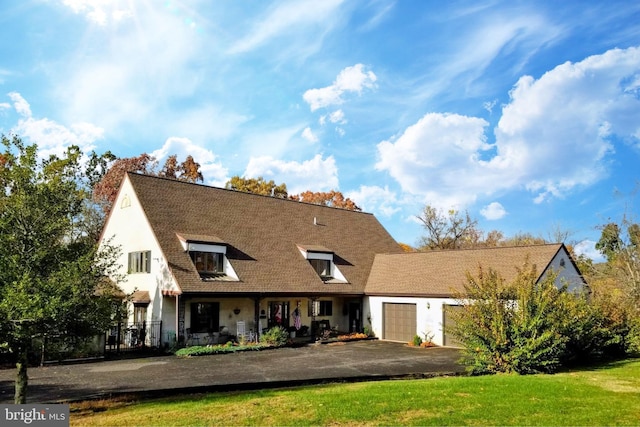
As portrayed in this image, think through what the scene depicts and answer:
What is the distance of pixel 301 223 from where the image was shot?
3200 centimetres

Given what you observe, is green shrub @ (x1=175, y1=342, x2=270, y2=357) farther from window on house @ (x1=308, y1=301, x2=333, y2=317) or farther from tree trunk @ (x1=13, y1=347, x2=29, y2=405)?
tree trunk @ (x1=13, y1=347, x2=29, y2=405)

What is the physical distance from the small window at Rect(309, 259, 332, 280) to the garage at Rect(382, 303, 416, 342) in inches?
151

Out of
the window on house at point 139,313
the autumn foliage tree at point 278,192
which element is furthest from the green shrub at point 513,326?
the autumn foliage tree at point 278,192

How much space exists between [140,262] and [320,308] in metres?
10.3

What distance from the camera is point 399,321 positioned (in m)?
27.8

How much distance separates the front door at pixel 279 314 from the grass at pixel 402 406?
13.4m

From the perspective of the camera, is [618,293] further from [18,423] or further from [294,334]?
[18,423]

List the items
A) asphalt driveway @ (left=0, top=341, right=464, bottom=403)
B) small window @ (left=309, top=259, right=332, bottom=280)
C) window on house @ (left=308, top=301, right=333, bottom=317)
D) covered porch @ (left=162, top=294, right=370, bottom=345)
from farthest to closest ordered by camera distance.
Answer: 1. small window @ (left=309, top=259, right=332, bottom=280)
2. window on house @ (left=308, top=301, right=333, bottom=317)
3. covered porch @ (left=162, top=294, right=370, bottom=345)
4. asphalt driveway @ (left=0, top=341, right=464, bottom=403)

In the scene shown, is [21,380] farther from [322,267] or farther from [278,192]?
[278,192]

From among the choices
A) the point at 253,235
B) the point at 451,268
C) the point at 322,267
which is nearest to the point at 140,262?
the point at 253,235

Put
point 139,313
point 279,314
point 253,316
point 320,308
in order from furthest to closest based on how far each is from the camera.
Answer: point 320,308 → point 279,314 → point 253,316 → point 139,313

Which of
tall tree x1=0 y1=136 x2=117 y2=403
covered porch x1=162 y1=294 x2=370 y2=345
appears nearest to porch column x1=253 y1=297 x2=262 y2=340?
covered porch x1=162 y1=294 x2=370 y2=345

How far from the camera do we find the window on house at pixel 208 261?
2380 cm

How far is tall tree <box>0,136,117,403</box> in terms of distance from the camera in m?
A: 10.2
